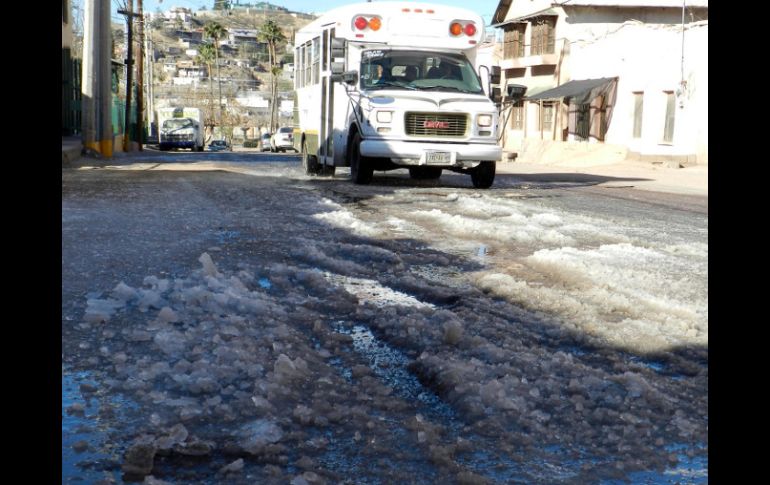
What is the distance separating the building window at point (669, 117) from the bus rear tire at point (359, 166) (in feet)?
65.5

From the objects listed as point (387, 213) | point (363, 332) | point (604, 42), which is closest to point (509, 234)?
point (387, 213)

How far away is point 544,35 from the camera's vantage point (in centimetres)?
4691

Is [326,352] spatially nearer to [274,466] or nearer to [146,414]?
[146,414]

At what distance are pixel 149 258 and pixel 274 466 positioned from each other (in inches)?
174

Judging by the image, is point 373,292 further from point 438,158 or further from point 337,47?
point 337,47

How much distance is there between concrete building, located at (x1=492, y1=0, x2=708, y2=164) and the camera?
31672 millimetres

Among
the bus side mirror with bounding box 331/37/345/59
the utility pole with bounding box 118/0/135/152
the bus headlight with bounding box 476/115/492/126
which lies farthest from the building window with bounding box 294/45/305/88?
the utility pole with bounding box 118/0/135/152

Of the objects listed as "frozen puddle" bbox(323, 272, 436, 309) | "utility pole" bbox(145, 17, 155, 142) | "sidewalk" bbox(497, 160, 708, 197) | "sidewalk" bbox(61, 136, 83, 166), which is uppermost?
"utility pole" bbox(145, 17, 155, 142)

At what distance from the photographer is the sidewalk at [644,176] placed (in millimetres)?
19366

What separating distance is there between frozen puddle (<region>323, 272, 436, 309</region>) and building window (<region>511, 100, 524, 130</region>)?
4295 centimetres

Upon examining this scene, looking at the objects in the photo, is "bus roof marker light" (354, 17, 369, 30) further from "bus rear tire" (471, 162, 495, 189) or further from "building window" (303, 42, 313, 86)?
"bus rear tire" (471, 162, 495, 189)

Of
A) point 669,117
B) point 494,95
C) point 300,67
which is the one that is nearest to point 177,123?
point 669,117

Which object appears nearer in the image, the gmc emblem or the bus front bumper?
the bus front bumper
